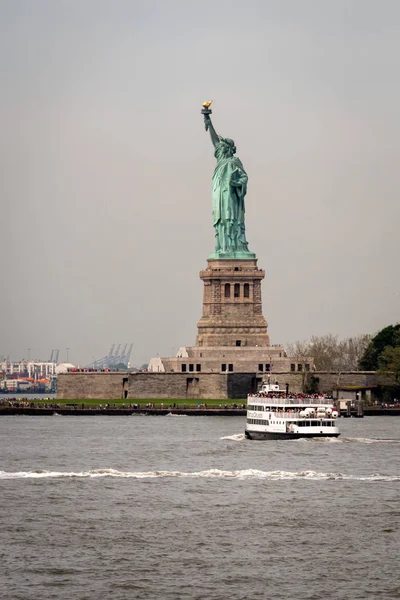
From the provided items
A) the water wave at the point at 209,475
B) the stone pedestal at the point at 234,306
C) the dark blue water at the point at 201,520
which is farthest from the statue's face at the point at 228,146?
the water wave at the point at 209,475

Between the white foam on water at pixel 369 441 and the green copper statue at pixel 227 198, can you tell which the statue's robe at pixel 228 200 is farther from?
the white foam on water at pixel 369 441

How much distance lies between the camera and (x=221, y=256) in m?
146

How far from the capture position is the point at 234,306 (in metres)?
146

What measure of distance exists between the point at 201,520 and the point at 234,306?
88447 millimetres

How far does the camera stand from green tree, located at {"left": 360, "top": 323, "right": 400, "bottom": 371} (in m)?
153

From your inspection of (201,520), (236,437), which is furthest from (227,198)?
(201,520)

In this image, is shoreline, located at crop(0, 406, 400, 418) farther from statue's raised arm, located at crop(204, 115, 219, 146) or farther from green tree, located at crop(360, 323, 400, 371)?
statue's raised arm, located at crop(204, 115, 219, 146)

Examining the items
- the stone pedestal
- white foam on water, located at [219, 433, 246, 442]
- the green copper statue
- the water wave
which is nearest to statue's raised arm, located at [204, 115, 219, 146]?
the green copper statue

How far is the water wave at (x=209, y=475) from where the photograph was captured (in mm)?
71250

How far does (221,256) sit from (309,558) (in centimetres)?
9688

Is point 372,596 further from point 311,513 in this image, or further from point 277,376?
point 277,376

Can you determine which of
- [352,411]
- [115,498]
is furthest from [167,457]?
[352,411]

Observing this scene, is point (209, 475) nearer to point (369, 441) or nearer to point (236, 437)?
point (369, 441)

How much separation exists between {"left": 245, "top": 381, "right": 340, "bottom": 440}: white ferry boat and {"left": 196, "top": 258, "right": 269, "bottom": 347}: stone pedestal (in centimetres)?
4954
